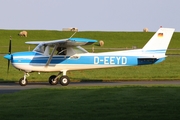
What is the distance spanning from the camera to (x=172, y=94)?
15.6 m

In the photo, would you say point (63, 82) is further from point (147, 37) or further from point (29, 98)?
point (147, 37)

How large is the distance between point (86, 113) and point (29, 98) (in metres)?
3.72

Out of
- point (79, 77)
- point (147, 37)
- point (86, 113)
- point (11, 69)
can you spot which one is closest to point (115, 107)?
point (86, 113)

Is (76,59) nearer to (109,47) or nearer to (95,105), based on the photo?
(95,105)

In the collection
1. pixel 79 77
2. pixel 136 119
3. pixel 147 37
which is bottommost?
pixel 136 119

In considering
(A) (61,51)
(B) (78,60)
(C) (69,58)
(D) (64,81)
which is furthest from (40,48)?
(D) (64,81)

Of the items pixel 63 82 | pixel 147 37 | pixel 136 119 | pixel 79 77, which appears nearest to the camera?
pixel 136 119

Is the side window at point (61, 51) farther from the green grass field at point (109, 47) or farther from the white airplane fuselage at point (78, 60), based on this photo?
the green grass field at point (109, 47)

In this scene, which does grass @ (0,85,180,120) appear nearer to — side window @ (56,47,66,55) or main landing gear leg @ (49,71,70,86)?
main landing gear leg @ (49,71,70,86)

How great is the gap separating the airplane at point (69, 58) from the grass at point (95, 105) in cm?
752

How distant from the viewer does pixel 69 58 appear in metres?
25.1

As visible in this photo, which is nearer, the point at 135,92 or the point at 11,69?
the point at 135,92

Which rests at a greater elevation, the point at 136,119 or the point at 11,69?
the point at 11,69

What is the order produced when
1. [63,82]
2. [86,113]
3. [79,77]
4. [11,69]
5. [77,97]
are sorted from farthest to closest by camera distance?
[11,69], [79,77], [63,82], [77,97], [86,113]
